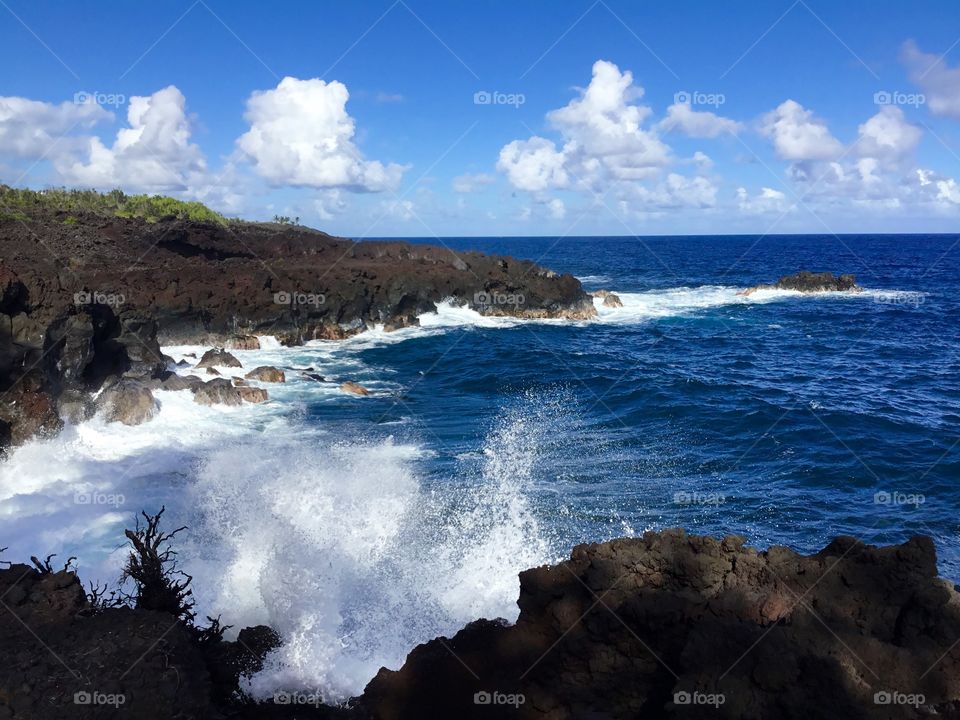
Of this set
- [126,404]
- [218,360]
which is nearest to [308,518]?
[126,404]

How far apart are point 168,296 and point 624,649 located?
34.1m

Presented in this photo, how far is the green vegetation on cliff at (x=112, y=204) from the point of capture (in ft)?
196

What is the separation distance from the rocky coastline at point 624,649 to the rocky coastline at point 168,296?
535 inches

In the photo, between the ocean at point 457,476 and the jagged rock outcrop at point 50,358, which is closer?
the ocean at point 457,476

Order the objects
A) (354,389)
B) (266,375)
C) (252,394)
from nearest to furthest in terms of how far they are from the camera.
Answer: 1. (252,394)
2. (354,389)
3. (266,375)

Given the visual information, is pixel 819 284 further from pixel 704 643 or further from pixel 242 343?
pixel 704 643

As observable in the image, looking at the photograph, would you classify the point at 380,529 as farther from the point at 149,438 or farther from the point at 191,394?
the point at 191,394

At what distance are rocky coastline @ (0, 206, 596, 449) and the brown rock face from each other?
1653 cm

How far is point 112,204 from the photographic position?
7050 cm

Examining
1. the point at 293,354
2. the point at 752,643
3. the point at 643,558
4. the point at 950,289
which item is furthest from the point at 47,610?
the point at 950,289

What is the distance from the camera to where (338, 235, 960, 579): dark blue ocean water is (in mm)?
16688

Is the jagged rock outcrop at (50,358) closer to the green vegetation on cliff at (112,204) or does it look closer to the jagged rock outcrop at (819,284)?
the green vegetation on cliff at (112,204)

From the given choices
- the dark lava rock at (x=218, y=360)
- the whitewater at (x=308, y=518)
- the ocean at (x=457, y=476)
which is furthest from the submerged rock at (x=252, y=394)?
the dark lava rock at (x=218, y=360)

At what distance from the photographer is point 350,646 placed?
10.7 metres
